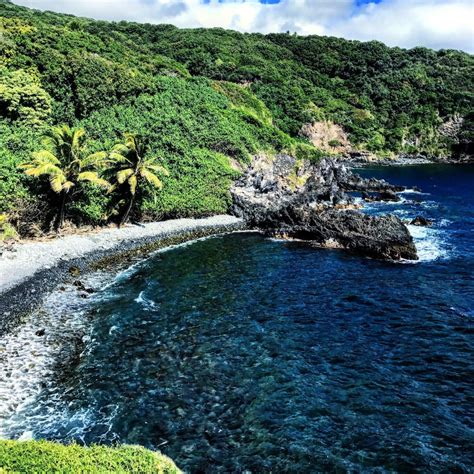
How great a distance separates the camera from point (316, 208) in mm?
58469

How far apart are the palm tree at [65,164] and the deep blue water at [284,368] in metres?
10.6

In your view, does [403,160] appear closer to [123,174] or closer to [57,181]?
[123,174]

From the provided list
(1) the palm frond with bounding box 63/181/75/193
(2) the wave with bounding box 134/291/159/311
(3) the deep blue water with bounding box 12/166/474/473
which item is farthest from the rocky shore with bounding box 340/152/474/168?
(2) the wave with bounding box 134/291/159/311

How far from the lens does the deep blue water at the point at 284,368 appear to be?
1598 cm

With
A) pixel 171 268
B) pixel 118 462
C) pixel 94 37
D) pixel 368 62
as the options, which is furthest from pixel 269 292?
pixel 368 62

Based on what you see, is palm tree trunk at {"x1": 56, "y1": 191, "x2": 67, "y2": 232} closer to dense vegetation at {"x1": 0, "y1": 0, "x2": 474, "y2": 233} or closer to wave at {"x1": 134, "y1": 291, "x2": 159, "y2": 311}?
dense vegetation at {"x1": 0, "y1": 0, "x2": 474, "y2": 233}

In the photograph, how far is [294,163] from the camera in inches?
2911

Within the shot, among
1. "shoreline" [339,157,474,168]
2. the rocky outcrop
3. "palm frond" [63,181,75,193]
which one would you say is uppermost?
the rocky outcrop

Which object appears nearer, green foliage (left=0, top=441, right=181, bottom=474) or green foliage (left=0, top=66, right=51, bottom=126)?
green foliage (left=0, top=441, right=181, bottom=474)

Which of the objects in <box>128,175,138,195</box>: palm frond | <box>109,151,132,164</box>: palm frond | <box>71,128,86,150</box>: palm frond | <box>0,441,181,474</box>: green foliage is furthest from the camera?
<box>128,175,138,195</box>: palm frond

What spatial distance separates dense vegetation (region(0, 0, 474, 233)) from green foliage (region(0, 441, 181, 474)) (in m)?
31.6

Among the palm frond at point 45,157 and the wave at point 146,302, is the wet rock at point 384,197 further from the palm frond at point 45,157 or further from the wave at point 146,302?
the wave at point 146,302

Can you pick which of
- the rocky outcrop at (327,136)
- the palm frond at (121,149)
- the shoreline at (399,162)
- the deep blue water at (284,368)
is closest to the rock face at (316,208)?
the deep blue water at (284,368)

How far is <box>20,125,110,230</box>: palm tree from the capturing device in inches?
1500
